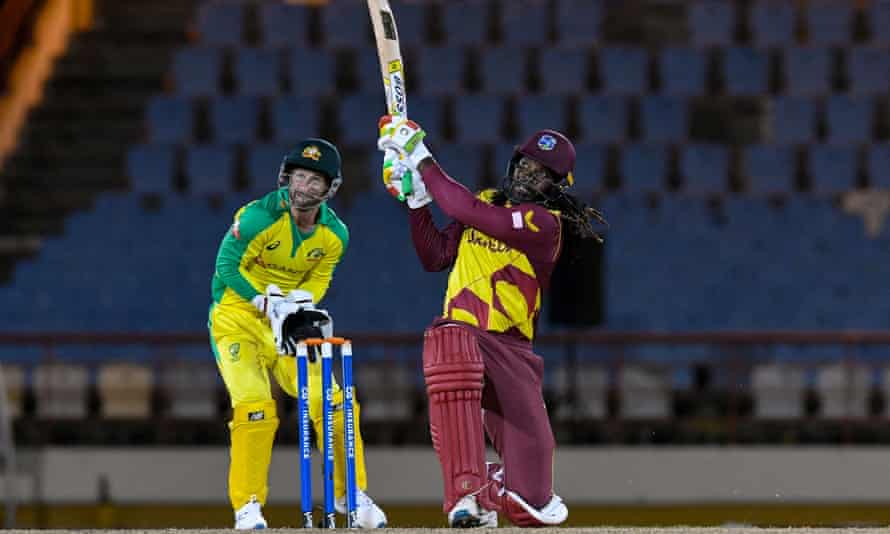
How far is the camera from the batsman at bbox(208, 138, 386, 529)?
7254mm

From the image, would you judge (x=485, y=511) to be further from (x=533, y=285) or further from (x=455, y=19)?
(x=455, y=19)

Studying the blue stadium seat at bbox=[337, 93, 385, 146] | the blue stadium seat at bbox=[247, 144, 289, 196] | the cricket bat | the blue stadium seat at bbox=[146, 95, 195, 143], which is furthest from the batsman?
the blue stadium seat at bbox=[146, 95, 195, 143]

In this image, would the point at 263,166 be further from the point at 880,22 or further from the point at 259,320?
the point at 259,320

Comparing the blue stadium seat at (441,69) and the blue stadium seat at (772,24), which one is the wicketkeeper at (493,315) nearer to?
the blue stadium seat at (441,69)

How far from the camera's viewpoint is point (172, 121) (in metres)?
15.7

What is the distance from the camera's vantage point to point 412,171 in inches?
275

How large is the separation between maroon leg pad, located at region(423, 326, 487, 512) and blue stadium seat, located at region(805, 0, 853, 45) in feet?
36.0

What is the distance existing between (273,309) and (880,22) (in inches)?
444

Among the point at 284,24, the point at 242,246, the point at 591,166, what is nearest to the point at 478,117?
the point at 591,166

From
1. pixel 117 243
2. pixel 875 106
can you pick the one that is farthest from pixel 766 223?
pixel 117 243

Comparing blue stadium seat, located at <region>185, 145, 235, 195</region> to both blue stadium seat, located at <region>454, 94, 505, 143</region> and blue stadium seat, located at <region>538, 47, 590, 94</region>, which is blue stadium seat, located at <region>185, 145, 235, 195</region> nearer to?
blue stadium seat, located at <region>454, 94, 505, 143</region>

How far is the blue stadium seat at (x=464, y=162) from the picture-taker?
14.6 m

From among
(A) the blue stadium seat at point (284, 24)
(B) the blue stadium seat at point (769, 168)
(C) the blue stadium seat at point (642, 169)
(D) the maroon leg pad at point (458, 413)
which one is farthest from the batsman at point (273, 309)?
(A) the blue stadium seat at point (284, 24)

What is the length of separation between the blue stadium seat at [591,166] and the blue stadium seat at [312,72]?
249 cm
